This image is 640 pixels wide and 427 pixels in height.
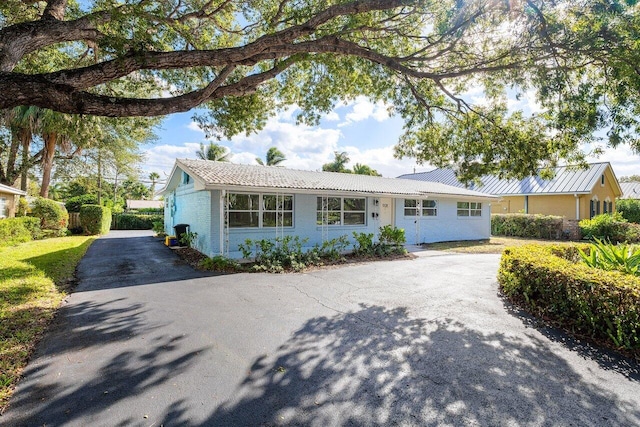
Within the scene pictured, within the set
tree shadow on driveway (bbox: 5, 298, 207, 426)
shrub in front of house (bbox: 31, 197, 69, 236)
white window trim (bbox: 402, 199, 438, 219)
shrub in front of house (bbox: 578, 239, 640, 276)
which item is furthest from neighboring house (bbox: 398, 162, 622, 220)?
shrub in front of house (bbox: 31, 197, 69, 236)

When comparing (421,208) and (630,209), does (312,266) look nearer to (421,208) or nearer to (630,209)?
(421,208)

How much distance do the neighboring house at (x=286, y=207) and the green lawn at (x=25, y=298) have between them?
4.39 meters

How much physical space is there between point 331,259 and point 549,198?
20311 mm

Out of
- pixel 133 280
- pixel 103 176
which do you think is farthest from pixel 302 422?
pixel 103 176

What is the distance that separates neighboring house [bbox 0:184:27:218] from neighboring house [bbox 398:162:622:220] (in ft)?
83.9

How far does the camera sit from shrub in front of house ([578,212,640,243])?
660 inches

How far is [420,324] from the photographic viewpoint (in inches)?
203

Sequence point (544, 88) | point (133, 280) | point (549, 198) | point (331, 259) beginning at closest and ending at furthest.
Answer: point (544, 88)
point (133, 280)
point (331, 259)
point (549, 198)

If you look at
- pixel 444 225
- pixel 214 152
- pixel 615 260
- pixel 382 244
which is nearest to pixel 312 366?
pixel 615 260

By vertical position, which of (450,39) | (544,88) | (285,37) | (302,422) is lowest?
(302,422)

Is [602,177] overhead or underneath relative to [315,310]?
overhead

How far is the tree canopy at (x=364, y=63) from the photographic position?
5234mm

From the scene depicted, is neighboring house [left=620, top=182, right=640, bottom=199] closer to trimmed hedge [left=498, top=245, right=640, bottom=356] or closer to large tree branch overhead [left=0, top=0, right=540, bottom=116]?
trimmed hedge [left=498, top=245, right=640, bottom=356]

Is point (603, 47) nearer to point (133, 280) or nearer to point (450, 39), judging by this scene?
point (450, 39)
